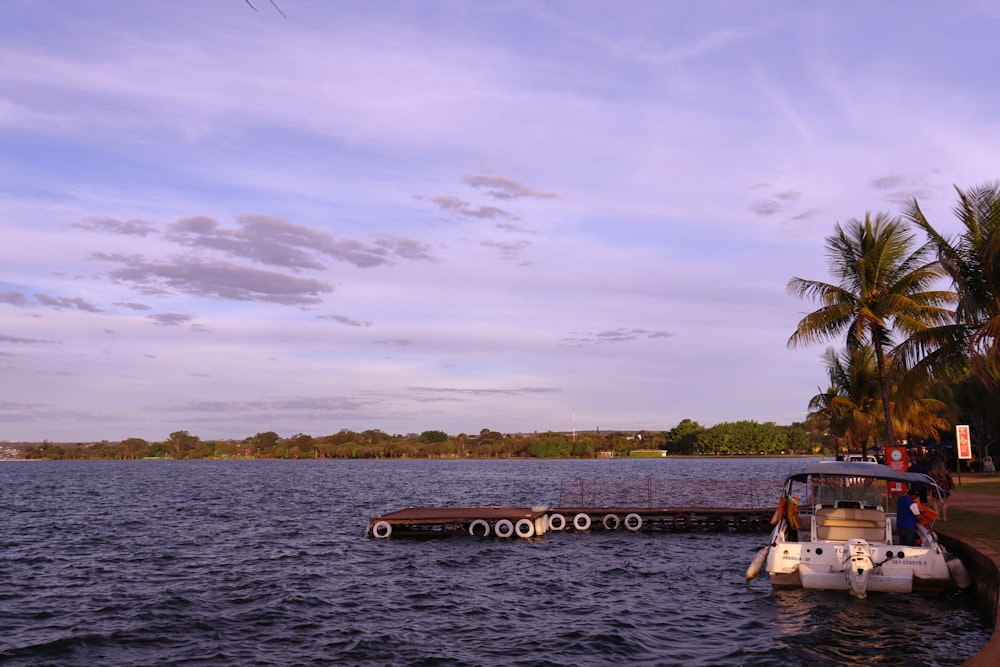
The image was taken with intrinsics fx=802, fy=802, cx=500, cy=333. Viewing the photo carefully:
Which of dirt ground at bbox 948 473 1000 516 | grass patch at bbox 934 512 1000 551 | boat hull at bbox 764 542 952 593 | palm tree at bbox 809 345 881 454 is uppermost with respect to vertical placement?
palm tree at bbox 809 345 881 454

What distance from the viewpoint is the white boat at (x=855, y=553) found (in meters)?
19.7

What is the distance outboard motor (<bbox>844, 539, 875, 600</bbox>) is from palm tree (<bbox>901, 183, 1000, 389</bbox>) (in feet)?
26.0

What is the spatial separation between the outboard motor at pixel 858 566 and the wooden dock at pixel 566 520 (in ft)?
63.4

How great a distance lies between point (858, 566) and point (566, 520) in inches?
869

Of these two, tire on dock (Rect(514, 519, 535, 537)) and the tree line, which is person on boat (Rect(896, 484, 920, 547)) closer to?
the tree line

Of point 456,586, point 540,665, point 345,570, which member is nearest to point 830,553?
point 540,665

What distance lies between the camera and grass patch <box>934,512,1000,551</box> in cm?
2178

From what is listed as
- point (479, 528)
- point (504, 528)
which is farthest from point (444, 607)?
point (479, 528)

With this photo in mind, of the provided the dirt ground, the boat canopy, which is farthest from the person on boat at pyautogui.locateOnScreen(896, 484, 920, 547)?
the dirt ground

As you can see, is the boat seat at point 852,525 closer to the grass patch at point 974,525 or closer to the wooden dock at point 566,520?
the grass patch at point 974,525

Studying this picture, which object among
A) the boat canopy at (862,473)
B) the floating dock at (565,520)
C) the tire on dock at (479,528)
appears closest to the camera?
the boat canopy at (862,473)

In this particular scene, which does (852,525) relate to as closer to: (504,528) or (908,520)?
(908,520)

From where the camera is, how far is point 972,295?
26.2 meters

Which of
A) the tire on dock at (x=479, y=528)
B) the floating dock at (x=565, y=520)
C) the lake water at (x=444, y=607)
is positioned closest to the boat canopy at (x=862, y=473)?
the lake water at (x=444, y=607)
